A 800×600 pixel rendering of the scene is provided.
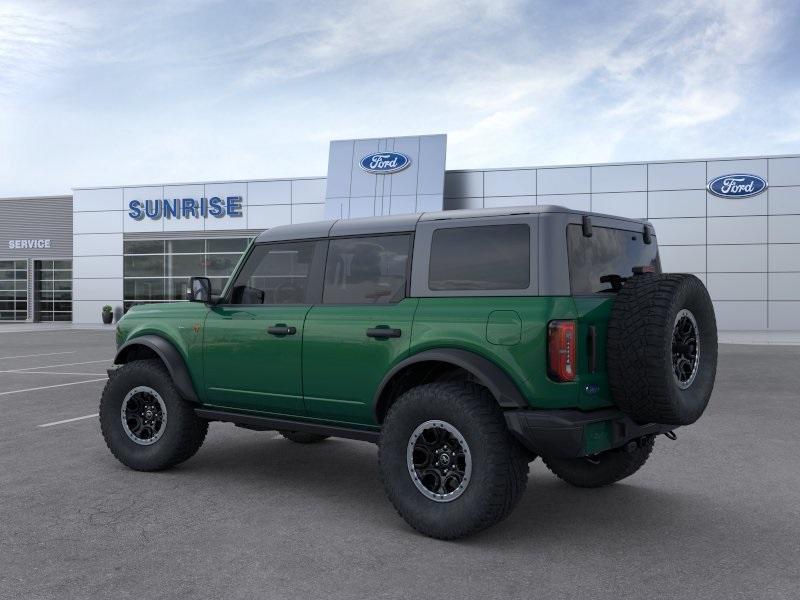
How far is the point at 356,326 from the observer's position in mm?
5113

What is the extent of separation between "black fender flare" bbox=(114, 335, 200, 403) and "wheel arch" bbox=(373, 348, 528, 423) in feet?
6.07

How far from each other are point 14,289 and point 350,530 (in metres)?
42.9

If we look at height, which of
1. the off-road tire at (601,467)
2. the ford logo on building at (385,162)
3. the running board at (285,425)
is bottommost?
the off-road tire at (601,467)

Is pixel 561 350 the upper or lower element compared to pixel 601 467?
upper

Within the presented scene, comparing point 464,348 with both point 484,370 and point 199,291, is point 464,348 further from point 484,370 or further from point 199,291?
point 199,291

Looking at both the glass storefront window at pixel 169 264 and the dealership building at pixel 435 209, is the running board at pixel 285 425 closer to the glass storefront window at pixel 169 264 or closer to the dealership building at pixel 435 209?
the dealership building at pixel 435 209

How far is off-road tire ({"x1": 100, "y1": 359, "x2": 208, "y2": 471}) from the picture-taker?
6152 mm

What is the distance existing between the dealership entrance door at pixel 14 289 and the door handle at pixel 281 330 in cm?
4089

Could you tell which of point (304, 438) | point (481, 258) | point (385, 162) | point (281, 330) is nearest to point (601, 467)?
point (481, 258)

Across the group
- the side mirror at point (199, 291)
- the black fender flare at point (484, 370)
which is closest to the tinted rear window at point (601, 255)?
the black fender flare at point (484, 370)

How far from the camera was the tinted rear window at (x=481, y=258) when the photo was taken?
4.61 m

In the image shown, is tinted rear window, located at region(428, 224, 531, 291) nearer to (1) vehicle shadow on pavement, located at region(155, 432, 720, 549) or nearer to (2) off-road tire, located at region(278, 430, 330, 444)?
(1) vehicle shadow on pavement, located at region(155, 432, 720, 549)

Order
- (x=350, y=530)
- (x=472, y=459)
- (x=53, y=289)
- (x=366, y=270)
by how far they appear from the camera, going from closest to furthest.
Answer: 1. (x=472, y=459)
2. (x=350, y=530)
3. (x=366, y=270)
4. (x=53, y=289)

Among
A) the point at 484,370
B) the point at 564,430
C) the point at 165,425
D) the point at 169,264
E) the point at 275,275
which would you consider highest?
the point at 169,264
